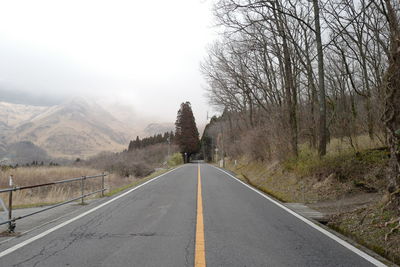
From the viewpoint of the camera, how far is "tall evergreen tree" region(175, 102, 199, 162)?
6969cm

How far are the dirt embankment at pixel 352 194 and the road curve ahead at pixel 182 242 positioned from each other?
748 mm

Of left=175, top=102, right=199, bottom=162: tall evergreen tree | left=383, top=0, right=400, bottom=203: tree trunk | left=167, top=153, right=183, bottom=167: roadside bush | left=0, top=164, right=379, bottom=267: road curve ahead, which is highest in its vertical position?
left=175, top=102, right=199, bottom=162: tall evergreen tree

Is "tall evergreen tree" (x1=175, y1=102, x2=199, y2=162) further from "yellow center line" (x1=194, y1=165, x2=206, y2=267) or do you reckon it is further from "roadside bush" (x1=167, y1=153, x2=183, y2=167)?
"yellow center line" (x1=194, y1=165, x2=206, y2=267)

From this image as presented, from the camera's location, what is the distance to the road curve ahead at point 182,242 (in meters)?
3.68

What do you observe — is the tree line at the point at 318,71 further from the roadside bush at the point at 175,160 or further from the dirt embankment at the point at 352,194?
the roadside bush at the point at 175,160

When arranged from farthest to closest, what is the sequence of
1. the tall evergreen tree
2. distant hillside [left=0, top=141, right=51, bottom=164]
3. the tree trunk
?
1. the tall evergreen tree
2. distant hillside [left=0, top=141, right=51, bottom=164]
3. the tree trunk

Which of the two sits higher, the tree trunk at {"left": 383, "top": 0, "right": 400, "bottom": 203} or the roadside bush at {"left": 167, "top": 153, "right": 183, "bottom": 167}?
the tree trunk at {"left": 383, "top": 0, "right": 400, "bottom": 203}

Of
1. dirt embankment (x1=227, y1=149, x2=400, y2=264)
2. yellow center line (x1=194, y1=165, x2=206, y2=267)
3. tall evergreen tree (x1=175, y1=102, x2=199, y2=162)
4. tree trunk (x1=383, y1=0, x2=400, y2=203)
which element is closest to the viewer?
yellow center line (x1=194, y1=165, x2=206, y2=267)

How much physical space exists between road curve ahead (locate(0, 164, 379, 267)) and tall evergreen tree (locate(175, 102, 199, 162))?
6267cm

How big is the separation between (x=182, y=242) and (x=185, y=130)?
65881 mm

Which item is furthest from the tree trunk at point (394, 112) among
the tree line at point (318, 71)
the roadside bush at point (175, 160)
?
the roadside bush at point (175, 160)

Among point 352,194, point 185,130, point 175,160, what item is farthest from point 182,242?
point 185,130

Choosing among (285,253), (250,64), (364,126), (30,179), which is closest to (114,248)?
(285,253)

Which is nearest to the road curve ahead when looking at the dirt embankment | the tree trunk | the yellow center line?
the yellow center line
